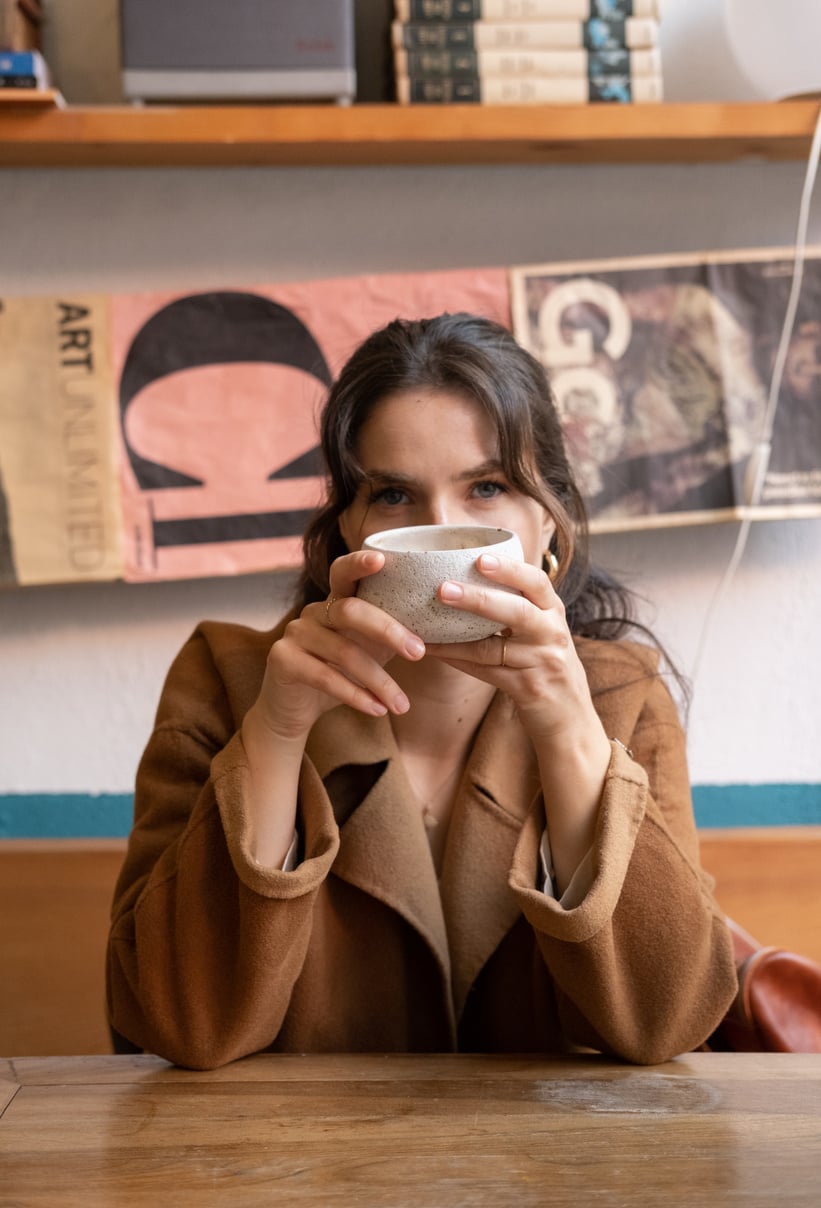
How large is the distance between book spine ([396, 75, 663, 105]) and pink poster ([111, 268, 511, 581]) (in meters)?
0.25

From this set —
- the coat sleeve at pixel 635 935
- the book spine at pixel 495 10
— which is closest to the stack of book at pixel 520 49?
the book spine at pixel 495 10

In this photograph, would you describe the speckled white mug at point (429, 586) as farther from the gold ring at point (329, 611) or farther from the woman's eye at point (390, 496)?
the woman's eye at point (390, 496)

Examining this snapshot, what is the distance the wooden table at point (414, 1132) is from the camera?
74cm

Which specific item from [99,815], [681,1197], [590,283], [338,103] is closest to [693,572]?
[590,283]

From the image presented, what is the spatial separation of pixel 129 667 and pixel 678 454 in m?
0.92

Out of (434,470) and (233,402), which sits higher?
(233,402)

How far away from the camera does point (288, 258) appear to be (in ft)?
6.23

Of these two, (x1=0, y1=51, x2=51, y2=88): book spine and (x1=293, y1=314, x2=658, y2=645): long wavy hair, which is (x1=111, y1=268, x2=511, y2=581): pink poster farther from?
(x1=293, y1=314, x2=658, y2=645): long wavy hair

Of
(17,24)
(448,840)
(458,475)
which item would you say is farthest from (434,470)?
(17,24)

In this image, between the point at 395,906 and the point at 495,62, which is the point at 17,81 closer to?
the point at 495,62

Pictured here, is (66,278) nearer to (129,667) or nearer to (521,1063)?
(129,667)

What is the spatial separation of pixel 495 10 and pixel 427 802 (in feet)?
3.55

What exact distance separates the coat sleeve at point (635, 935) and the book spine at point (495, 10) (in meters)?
1.11

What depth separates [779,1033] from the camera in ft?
3.67
